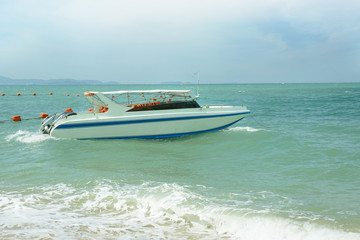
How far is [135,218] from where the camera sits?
668 cm

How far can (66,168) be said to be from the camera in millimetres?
10688

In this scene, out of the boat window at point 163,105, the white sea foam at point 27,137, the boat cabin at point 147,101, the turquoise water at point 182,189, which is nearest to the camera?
the turquoise water at point 182,189

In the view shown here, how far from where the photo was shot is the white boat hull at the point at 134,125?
15.1 m

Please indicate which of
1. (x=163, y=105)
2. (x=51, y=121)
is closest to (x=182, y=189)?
(x=163, y=105)

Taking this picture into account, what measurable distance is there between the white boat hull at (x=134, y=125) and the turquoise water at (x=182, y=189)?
0.65 meters

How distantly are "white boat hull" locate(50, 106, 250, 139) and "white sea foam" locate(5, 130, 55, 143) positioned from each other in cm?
87

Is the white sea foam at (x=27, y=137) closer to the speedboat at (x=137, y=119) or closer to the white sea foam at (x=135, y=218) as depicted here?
the speedboat at (x=137, y=119)

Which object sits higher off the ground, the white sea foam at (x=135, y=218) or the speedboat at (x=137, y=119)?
the speedboat at (x=137, y=119)

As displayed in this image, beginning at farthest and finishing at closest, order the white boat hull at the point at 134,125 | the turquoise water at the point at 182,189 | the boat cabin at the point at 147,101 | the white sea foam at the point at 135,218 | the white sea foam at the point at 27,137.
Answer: the white sea foam at the point at 27,137, the boat cabin at the point at 147,101, the white boat hull at the point at 134,125, the turquoise water at the point at 182,189, the white sea foam at the point at 135,218

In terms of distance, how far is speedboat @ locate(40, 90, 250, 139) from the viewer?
49.6 ft

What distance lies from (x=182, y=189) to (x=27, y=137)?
448 inches

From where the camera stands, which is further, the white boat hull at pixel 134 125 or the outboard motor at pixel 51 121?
the outboard motor at pixel 51 121

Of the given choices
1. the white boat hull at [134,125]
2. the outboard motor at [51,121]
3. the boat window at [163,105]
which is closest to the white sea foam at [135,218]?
the white boat hull at [134,125]

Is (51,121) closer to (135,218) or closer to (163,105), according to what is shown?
(163,105)
